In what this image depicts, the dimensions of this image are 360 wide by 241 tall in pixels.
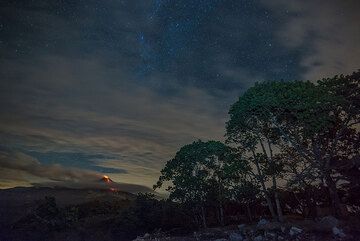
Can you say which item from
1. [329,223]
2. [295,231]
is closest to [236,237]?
[295,231]

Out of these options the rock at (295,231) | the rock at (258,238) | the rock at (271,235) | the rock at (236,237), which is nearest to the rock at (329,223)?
the rock at (295,231)

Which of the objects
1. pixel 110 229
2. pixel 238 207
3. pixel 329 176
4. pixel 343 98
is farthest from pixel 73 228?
pixel 343 98

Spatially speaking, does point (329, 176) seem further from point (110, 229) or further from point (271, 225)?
point (110, 229)

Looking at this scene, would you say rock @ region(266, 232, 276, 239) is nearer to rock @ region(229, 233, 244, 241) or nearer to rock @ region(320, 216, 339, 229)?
rock @ region(229, 233, 244, 241)

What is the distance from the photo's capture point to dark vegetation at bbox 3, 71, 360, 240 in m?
28.5

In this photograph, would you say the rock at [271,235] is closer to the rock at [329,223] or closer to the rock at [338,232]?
the rock at [329,223]

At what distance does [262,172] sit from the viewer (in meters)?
34.8

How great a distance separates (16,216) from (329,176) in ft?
165

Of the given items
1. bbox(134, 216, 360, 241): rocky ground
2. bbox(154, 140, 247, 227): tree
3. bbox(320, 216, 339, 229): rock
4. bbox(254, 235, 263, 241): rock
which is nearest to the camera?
bbox(134, 216, 360, 241): rocky ground

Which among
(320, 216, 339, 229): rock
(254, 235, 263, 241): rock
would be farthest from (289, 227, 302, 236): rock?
(254, 235, 263, 241): rock

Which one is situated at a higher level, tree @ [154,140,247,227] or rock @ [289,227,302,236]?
tree @ [154,140,247,227]

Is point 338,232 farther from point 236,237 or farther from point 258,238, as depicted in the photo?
point 236,237

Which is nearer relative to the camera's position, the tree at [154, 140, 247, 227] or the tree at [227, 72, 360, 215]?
the tree at [227, 72, 360, 215]

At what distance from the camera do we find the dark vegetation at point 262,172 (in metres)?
28.5
